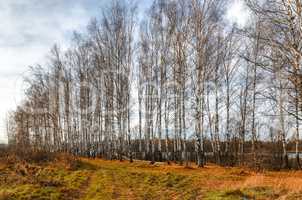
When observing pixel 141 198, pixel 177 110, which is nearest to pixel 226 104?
pixel 177 110

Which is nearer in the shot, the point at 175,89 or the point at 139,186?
Result: the point at 139,186

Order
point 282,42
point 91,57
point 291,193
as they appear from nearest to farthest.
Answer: point 291,193 → point 282,42 → point 91,57

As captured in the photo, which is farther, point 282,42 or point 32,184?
point 32,184

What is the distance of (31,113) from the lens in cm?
3766

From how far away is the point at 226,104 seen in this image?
1028 inches

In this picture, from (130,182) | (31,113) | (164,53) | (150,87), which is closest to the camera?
(130,182)

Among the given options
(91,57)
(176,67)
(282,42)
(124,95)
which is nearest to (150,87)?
(124,95)

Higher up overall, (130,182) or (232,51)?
(232,51)

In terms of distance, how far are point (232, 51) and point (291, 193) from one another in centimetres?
1693

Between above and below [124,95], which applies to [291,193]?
below

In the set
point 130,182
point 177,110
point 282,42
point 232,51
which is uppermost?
point 232,51

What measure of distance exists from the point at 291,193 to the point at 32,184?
962cm

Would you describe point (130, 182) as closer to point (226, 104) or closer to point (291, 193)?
point (291, 193)

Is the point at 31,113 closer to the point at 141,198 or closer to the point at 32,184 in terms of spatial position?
the point at 32,184
